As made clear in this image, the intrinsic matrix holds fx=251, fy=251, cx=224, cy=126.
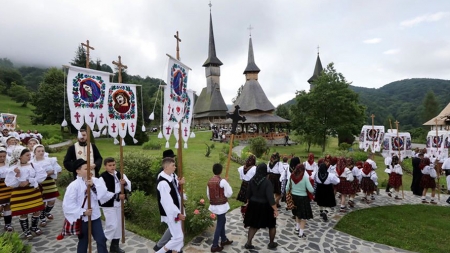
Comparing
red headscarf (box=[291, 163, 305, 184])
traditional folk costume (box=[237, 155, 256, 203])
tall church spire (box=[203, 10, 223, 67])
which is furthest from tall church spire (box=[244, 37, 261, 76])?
red headscarf (box=[291, 163, 305, 184])

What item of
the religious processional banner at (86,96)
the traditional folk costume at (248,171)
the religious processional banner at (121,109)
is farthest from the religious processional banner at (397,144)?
the religious processional banner at (86,96)

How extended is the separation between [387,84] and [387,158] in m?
149

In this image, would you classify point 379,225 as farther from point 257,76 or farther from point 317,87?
point 257,76

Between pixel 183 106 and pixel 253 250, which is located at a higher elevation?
pixel 183 106

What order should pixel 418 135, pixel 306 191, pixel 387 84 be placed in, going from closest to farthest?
pixel 306 191, pixel 418 135, pixel 387 84

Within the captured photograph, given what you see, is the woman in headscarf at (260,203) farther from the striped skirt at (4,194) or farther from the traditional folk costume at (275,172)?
the striped skirt at (4,194)

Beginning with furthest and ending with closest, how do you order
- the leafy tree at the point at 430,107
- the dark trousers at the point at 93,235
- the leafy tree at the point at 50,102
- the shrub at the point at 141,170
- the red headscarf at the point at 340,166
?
the leafy tree at the point at 430,107 → the leafy tree at the point at 50,102 → the shrub at the point at 141,170 → the red headscarf at the point at 340,166 → the dark trousers at the point at 93,235

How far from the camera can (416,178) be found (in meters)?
10.9

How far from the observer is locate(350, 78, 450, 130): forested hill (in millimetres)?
71062

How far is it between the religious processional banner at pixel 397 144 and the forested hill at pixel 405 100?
3870 cm

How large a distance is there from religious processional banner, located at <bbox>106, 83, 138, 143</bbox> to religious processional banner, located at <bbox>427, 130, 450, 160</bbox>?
40.8ft

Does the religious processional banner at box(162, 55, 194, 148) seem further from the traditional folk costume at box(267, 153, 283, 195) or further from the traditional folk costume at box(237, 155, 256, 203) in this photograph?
the traditional folk costume at box(267, 153, 283, 195)

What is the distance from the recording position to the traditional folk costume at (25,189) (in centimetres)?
535

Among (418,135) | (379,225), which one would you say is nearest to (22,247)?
(379,225)
